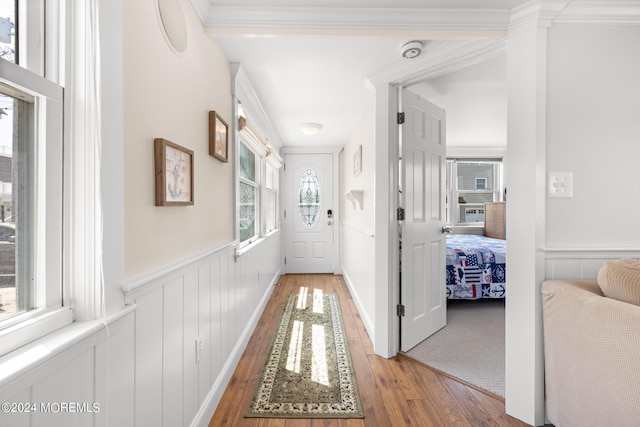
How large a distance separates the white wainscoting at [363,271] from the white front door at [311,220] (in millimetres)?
1036

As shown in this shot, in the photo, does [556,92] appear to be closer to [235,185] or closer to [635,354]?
[635,354]

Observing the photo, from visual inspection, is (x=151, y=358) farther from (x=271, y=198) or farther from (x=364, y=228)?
(x=271, y=198)

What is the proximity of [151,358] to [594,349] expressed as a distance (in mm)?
1787

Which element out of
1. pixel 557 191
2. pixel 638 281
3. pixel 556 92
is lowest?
pixel 638 281

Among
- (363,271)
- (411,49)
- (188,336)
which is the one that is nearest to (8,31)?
(188,336)

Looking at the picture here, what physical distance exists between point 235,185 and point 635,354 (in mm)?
2215

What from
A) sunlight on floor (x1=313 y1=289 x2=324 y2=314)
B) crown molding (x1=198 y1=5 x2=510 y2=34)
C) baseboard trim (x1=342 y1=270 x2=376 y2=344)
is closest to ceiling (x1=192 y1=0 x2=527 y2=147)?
crown molding (x1=198 y1=5 x2=510 y2=34)

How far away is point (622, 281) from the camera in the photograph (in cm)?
118

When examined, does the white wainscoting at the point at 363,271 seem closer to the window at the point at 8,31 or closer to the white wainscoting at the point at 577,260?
the white wainscoting at the point at 577,260

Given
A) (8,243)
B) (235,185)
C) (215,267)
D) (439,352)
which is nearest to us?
(8,243)

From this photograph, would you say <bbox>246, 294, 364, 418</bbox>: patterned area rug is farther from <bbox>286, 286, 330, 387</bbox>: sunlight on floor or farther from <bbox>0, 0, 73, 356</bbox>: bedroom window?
<bbox>0, 0, 73, 356</bbox>: bedroom window

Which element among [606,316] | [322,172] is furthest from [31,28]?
[322,172]

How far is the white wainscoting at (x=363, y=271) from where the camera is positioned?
2598 mm

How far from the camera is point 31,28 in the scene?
0.72 m
